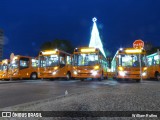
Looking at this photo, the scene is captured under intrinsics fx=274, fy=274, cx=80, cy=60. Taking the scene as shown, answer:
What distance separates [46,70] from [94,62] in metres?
5.48

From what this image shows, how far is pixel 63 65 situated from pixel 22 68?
28.4 feet

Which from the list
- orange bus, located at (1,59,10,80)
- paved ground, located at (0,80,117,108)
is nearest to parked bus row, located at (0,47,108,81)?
orange bus, located at (1,59,10,80)

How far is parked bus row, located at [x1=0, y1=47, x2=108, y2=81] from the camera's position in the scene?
23906mm

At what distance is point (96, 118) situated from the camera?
5.74 m

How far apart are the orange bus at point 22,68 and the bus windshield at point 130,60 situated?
1491 cm

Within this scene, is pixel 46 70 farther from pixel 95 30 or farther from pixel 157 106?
pixel 95 30

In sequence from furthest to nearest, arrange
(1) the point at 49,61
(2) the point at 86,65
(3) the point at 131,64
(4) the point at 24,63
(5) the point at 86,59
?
(4) the point at 24,63, (1) the point at 49,61, (5) the point at 86,59, (2) the point at 86,65, (3) the point at 131,64

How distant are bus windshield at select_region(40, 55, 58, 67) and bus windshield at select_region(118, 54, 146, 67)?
22.2ft

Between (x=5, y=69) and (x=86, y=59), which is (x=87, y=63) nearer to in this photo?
→ (x=86, y=59)

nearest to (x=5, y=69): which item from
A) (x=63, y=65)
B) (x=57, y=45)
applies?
(x=63, y=65)

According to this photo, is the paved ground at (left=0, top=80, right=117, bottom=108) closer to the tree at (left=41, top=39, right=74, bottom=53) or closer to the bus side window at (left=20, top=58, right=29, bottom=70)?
the bus side window at (left=20, top=58, right=29, bottom=70)

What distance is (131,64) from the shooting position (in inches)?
890

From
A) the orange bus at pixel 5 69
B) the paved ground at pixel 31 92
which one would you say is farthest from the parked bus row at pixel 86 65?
the paved ground at pixel 31 92

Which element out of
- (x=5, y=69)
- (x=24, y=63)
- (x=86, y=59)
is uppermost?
(x=24, y=63)
